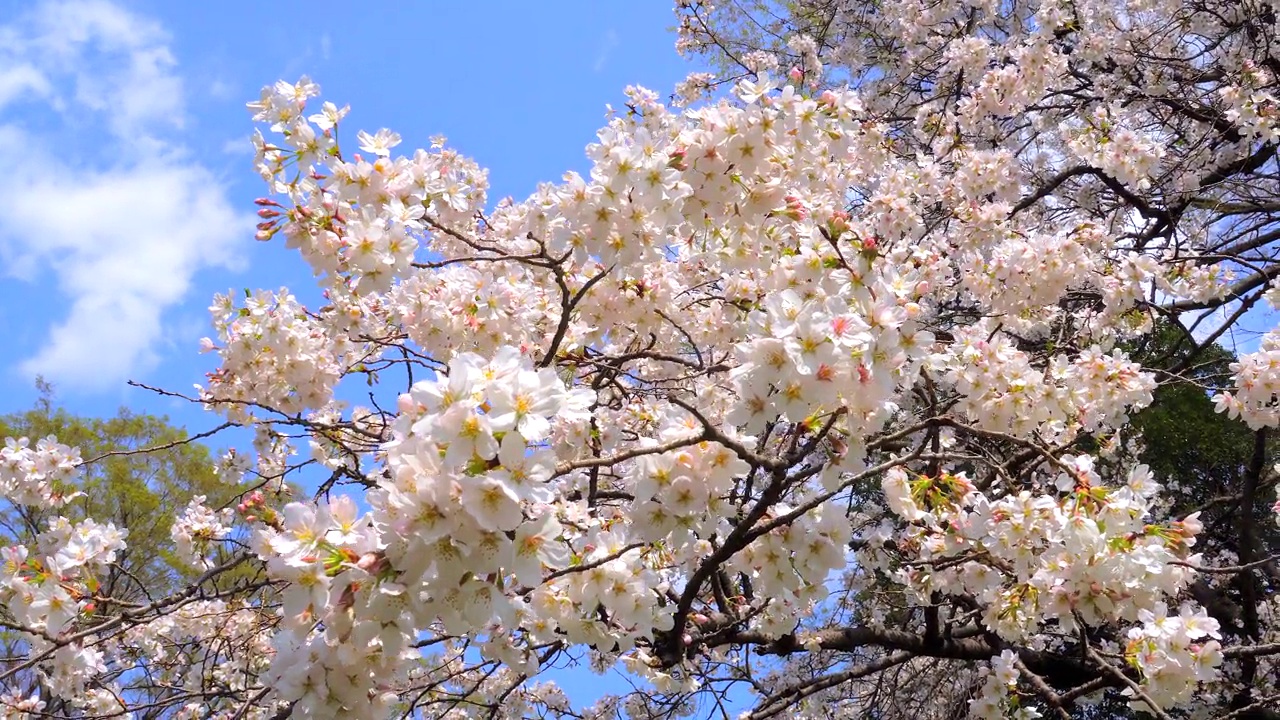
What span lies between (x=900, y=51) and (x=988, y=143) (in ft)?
5.48

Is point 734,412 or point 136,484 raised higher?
point 136,484

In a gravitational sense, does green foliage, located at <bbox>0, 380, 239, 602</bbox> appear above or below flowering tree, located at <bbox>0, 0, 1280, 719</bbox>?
above

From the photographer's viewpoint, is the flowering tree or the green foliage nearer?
the flowering tree

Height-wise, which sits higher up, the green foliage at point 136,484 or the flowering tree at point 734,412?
the green foliage at point 136,484

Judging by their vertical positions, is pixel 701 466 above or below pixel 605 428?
below

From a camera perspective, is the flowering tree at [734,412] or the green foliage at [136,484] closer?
the flowering tree at [734,412]

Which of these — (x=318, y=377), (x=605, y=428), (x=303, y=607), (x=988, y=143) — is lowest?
(x=303, y=607)

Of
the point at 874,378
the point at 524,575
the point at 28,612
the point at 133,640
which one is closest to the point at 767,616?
the point at 874,378

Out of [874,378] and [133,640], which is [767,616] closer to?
[874,378]

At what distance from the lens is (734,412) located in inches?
67.4

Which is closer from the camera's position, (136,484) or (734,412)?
(734,412)

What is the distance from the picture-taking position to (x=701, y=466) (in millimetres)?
1729

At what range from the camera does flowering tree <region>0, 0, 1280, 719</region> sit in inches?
56.5

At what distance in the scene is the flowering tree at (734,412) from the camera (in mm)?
1435
